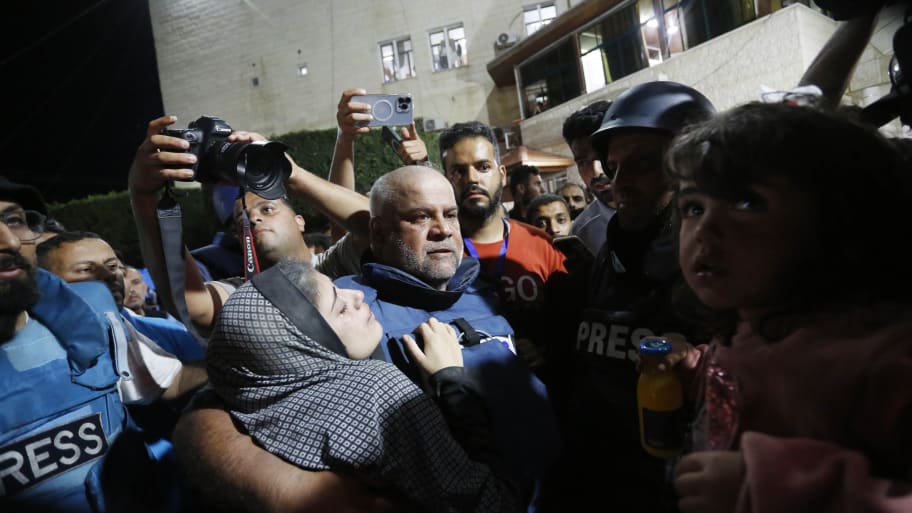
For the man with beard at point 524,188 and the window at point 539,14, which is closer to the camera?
the man with beard at point 524,188

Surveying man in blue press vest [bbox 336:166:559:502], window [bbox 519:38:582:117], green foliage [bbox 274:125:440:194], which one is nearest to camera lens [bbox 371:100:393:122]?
man in blue press vest [bbox 336:166:559:502]

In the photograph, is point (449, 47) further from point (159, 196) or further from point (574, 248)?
point (159, 196)

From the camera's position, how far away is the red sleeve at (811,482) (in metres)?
0.74

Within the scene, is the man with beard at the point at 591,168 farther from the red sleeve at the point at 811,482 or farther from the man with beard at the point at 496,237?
the red sleeve at the point at 811,482

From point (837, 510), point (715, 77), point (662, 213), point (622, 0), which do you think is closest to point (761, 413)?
point (837, 510)

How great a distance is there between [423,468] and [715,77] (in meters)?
13.8

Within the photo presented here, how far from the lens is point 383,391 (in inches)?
54.9

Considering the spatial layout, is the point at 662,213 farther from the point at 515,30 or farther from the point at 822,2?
the point at 515,30

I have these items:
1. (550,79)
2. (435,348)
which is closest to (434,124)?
(435,348)

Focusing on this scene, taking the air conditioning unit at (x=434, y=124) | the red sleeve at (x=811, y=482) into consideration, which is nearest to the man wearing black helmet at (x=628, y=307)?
the red sleeve at (x=811, y=482)

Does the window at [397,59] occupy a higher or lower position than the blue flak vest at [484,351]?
higher

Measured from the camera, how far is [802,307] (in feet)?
3.18

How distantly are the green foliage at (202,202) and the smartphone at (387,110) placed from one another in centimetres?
1193

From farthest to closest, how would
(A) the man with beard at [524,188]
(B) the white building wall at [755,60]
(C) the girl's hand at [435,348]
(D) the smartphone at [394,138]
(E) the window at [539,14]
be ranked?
(E) the window at [539,14], (B) the white building wall at [755,60], (A) the man with beard at [524,188], (D) the smartphone at [394,138], (C) the girl's hand at [435,348]
